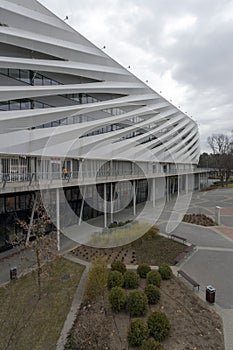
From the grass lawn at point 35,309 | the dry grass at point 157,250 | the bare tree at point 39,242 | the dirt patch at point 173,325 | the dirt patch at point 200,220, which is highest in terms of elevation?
the bare tree at point 39,242

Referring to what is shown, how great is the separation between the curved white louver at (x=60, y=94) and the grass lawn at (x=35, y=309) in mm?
8549

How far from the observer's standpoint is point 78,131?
2036cm

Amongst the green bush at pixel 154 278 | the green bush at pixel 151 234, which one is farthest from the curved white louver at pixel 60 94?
the green bush at pixel 154 278

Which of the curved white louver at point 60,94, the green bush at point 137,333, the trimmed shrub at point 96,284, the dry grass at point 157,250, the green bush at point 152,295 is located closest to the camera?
the green bush at point 137,333

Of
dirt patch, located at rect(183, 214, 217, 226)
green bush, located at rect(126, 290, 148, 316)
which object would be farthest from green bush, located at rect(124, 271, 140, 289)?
dirt patch, located at rect(183, 214, 217, 226)

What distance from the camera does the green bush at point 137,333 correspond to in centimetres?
640

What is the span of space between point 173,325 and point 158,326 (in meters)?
0.86

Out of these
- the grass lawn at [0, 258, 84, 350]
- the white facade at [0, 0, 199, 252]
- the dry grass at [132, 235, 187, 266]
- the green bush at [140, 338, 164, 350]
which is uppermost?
the white facade at [0, 0, 199, 252]

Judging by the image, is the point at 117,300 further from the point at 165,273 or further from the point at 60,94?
the point at 60,94

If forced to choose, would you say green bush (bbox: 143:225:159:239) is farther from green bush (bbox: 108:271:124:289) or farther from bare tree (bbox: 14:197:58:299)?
green bush (bbox: 108:271:124:289)

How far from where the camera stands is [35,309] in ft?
26.8

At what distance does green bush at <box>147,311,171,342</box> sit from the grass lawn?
8.91 ft

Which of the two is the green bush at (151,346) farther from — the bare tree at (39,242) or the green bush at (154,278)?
the bare tree at (39,242)

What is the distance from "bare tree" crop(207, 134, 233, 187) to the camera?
56.4m
